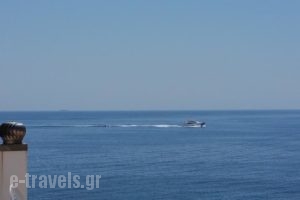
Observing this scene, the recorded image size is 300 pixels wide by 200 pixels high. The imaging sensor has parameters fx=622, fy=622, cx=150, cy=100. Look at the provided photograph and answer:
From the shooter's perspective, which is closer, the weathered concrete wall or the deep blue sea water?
the weathered concrete wall

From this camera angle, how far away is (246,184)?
4531cm

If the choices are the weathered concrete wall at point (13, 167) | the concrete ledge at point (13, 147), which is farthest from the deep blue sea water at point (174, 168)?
the concrete ledge at point (13, 147)

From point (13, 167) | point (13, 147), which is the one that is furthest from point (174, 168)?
point (13, 147)

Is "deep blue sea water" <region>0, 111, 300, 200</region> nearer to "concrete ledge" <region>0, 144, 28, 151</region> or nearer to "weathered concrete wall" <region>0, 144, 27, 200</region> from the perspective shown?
"weathered concrete wall" <region>0, 144, 27, 200</region>

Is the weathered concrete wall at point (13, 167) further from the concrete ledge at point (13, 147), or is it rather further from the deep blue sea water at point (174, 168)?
the deep blue sea water at point (174, 168)

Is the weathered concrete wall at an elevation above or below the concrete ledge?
below

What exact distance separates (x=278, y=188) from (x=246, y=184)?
96.7 inches

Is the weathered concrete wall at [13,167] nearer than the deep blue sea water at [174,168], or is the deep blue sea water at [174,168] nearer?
the weathered concrete wall at [13,167]

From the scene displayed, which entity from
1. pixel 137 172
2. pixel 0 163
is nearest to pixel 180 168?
pixel 137 172

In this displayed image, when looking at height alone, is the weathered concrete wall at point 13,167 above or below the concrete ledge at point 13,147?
below

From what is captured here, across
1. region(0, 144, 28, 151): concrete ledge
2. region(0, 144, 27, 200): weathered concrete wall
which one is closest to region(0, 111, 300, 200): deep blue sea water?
region(0, 144, 27, 200): weathered concrete wall

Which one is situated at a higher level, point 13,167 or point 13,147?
point 13,147

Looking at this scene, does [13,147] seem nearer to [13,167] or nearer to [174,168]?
[13,167]

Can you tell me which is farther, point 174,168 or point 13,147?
point 174,168
